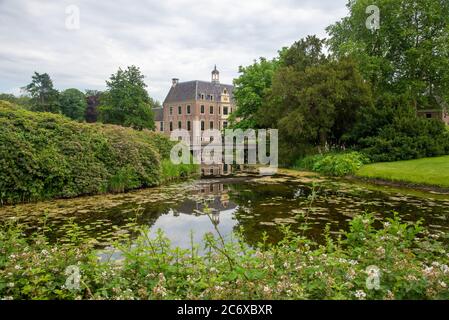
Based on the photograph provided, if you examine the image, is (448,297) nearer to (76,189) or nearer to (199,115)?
(76,189)

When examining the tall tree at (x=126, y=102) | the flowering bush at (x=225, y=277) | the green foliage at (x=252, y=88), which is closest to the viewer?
the flowering bush at (x=225, y=277)

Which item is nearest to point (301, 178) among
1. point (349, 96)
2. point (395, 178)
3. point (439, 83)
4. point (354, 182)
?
point (354, 182)

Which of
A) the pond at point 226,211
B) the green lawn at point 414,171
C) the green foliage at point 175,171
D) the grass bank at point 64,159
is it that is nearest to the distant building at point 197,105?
the green foliage at point 175,171

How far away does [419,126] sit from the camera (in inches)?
849

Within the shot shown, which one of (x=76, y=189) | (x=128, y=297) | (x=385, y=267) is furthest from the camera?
(x=76, y=189)

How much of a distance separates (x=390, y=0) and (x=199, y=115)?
35597 millimetres

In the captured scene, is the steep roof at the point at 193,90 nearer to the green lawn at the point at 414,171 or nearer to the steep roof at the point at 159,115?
the steep roof at the point at 159,115

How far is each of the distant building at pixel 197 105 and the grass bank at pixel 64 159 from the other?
40.8 metres

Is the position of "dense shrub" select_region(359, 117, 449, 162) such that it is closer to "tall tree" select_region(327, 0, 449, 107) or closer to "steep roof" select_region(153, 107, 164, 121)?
"tall tree" select_region(327, 0, 449, 107)

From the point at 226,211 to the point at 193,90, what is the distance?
160 ft

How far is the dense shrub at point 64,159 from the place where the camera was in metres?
11.6

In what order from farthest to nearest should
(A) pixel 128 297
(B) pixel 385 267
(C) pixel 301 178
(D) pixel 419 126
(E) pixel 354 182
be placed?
(D) pixel 419 126 → (C) pixel 301 178 → (E) pixel 354 182 → (B) pixel 385 267 → (A) pixel 128 297

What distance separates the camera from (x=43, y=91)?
178ft

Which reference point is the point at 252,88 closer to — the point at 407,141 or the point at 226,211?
the point at 407,141
